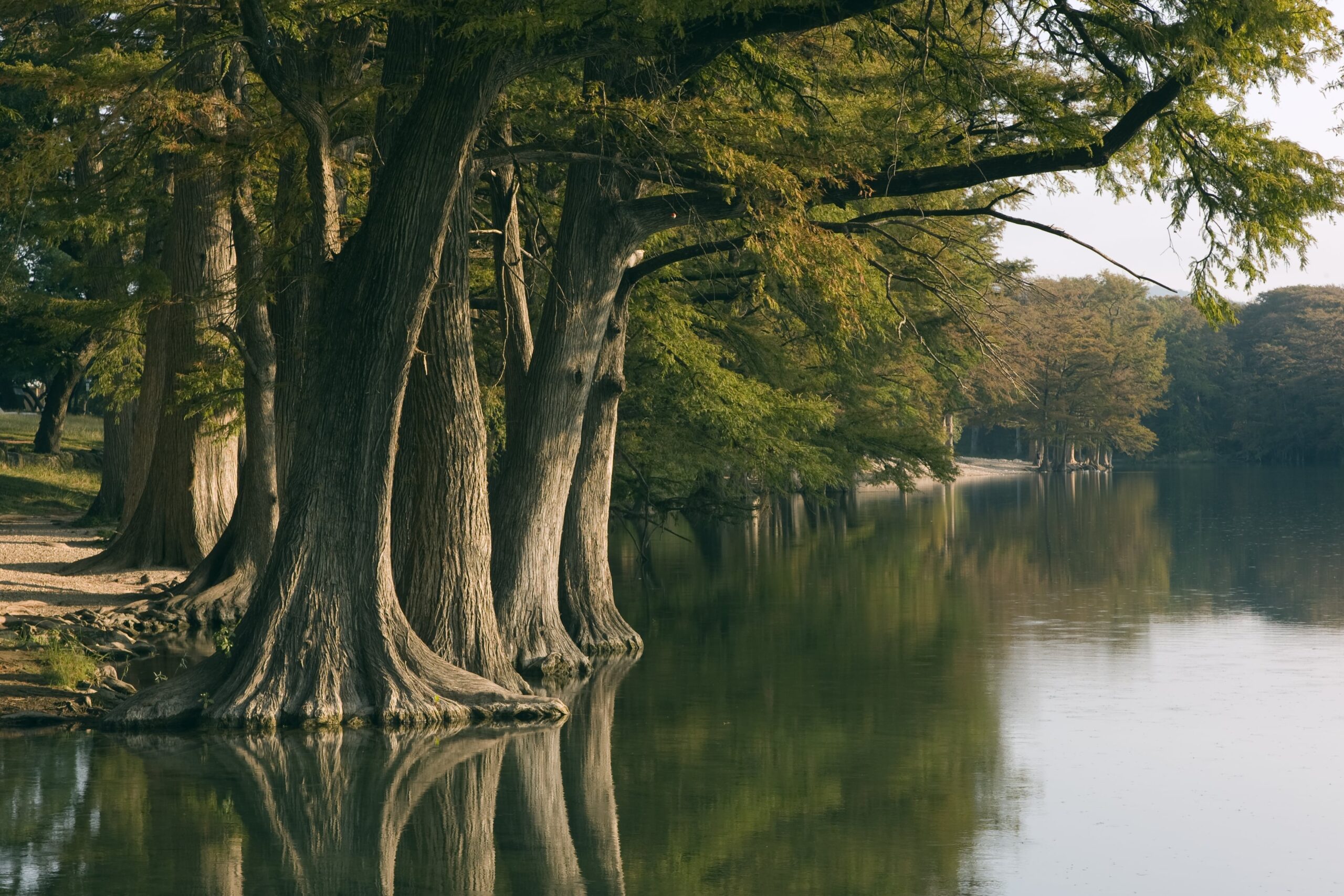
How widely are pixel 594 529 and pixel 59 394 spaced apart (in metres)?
23.7

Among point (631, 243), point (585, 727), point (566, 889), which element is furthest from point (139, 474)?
point (566, 889)

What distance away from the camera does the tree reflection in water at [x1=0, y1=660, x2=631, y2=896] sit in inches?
306

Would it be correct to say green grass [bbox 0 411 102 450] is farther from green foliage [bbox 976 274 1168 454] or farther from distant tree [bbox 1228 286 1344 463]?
distant tree [bbox 1228 286 1344 463]

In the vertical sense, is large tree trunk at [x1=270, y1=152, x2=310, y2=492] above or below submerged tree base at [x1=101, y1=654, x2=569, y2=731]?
above

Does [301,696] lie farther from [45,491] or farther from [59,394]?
[59,394]

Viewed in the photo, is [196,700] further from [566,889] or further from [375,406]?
[566,889]

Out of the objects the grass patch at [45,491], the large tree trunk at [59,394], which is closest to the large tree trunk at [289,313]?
the grass patch at [45,491]

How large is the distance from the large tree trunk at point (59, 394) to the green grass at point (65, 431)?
0.78 meters

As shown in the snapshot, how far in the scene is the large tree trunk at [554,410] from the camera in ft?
48.9

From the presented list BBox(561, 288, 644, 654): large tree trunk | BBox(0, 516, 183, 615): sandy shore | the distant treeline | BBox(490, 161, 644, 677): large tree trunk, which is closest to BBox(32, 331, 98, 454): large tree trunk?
BBox(0, 516, 183, 615): sandy shore

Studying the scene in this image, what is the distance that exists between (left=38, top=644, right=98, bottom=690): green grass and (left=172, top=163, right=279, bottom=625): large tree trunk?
436 centimetres

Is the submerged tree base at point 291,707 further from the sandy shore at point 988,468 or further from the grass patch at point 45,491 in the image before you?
the sandy shore at point 988,468

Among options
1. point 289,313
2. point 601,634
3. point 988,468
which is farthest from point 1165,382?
point 289,313

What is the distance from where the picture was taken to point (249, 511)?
732 inches
